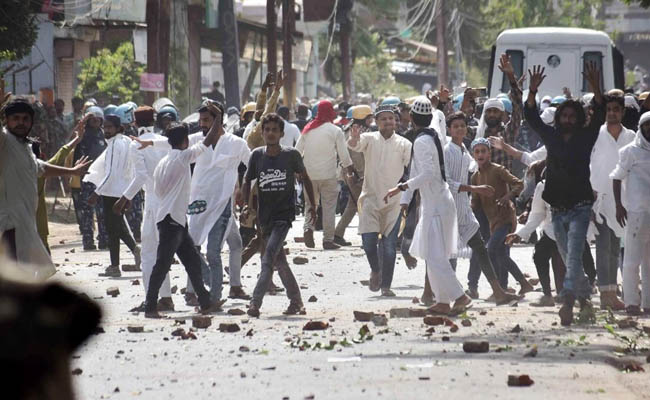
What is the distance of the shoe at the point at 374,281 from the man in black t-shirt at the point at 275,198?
5.99 feet

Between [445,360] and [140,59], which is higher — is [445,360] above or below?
below

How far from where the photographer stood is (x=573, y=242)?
30.4 ft

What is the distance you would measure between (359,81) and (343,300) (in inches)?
2619

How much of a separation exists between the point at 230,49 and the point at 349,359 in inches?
1042

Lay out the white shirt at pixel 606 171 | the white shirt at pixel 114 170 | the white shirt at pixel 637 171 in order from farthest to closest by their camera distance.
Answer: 1. the white shirt at pixel 114 170
2. the white shirt at pixel 606 171
3. the white shirt at pixel 637 171

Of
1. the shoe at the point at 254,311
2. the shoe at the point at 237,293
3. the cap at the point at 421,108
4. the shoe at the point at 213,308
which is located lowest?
the shoe at the point at 237,293

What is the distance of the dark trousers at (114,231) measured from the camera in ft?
45.1

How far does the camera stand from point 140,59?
32.5m

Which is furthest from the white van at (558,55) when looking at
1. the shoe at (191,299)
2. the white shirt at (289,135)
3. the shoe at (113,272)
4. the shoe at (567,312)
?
the shoe at (567,312)

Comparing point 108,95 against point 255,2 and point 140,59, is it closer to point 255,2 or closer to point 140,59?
point 140,59

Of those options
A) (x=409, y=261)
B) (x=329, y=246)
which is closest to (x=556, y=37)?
(x=329, y=246)

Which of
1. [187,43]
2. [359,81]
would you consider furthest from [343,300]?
[359,81]

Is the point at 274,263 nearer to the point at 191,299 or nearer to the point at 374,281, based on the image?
the point at 191,299

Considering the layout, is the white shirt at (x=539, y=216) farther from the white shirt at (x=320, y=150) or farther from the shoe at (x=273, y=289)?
the white shirt at (x=320, y=150)
